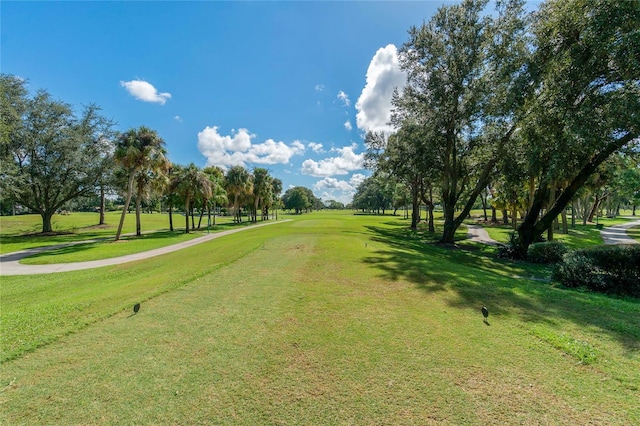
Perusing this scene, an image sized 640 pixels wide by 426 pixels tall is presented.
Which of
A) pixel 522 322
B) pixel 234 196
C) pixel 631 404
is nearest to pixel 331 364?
pixel 631 404

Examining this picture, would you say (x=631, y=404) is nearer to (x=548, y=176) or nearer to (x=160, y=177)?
(x=548, y=176)

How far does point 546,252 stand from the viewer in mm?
13891

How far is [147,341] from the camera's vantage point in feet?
13.7

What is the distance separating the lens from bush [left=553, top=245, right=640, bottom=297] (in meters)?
8.48

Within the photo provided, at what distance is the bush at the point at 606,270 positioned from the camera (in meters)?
8.48

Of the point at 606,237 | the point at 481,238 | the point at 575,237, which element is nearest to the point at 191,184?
the point at 481,238

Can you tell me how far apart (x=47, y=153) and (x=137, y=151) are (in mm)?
13843

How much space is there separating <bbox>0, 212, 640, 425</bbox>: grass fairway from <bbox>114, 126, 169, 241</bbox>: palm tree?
17.5 metres

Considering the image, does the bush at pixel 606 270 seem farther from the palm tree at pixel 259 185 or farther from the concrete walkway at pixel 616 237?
the palm tree at pixel 259 185

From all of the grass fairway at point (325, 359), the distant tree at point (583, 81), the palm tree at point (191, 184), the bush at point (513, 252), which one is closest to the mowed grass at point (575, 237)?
the bush at point (513, 252)

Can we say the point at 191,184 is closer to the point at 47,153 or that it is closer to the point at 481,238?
A: the point at 47,153

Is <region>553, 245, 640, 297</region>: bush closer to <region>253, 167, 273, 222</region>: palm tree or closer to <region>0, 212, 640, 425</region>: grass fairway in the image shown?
<region>0, 212, 640, 425</region>: grass fairway

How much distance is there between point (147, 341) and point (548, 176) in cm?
1462

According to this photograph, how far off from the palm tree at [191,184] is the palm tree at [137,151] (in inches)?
230
